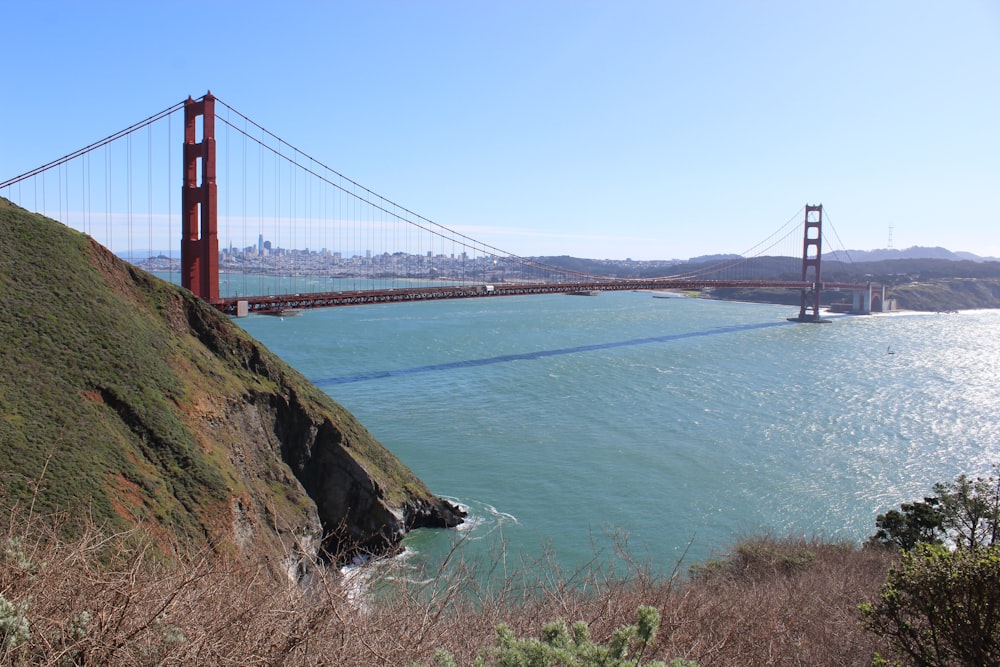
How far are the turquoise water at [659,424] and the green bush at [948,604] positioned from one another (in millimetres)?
5636

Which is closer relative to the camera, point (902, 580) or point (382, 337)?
point (902, 580)

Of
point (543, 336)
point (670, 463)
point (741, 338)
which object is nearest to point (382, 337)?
point (543, 336)

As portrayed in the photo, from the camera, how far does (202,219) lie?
17406mm

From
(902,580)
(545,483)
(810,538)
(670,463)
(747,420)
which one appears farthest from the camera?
(747,420)

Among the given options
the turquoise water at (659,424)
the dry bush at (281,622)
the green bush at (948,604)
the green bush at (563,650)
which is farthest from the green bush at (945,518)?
the green bush at (563,650)

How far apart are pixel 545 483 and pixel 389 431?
173 inches

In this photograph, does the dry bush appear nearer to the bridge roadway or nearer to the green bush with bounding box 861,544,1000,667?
the green bush with bounding box 861,544,1000,667

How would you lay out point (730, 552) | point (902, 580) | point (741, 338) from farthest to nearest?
point (741, 338), point (730, 552), point (902, 580)

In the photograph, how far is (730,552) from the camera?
945 cm

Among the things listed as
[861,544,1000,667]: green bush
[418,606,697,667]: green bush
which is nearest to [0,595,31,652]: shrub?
[418,606,697,667]: green bush

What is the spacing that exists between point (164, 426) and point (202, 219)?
10.3 meters

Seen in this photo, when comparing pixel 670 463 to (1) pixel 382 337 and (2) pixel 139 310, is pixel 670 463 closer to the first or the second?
(2) pixel 139 310

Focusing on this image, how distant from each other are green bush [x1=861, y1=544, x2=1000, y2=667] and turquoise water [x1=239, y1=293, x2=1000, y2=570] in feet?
18.5

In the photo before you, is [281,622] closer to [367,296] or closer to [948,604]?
[948,604]
